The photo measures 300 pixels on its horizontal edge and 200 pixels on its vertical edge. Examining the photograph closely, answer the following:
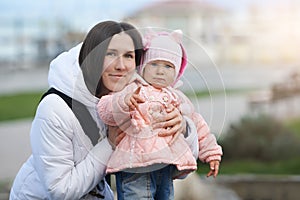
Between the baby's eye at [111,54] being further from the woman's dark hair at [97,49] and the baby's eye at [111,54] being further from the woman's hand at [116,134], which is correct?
the woman's hand at [116,134]

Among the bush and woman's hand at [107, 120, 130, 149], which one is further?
the bush

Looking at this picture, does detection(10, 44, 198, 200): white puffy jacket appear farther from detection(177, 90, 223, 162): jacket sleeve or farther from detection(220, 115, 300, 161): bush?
detection(220, 115, 300, 161): bush

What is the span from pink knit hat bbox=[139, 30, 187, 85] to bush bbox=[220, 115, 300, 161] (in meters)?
5.44

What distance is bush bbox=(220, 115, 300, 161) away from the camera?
771cm

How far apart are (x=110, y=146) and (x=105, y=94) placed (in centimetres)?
15

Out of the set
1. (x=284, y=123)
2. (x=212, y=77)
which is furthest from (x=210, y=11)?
(x=212, y=77)

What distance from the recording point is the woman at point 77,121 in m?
2.26

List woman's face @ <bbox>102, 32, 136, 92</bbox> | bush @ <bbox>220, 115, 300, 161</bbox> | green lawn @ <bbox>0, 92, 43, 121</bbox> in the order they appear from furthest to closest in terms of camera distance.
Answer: green lawn @ <bbox>0, 92, 43, 121</bbox> < bush @ <bbox>220, 115, 300, 161</bbox> < woman's face @ <bbox>102, 32, 136, 92</bbox>

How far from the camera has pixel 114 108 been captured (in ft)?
7.03

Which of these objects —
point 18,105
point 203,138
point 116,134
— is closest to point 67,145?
point 116,134

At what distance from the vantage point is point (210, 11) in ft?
27.8

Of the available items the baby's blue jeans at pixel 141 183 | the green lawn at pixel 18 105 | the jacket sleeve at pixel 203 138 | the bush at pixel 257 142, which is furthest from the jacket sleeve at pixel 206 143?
the green lawn at pixel 18 105

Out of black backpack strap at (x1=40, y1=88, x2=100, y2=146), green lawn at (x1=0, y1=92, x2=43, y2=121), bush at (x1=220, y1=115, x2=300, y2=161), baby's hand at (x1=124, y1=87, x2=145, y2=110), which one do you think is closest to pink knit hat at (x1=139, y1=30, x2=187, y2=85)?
baby's hand at (x1=124, y1=87, x2=145, y2=110)

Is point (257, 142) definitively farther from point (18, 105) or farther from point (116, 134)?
point (116, 134)
